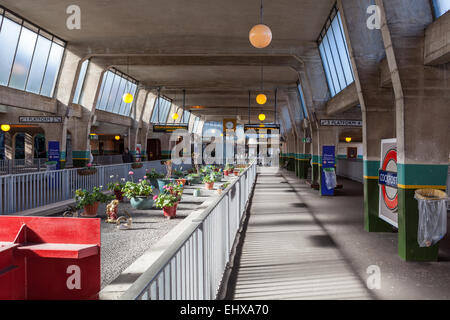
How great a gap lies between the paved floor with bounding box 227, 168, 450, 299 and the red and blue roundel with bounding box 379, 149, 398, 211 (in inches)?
32.2

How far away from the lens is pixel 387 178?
770 centimetres

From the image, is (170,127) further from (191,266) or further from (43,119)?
(191,266)

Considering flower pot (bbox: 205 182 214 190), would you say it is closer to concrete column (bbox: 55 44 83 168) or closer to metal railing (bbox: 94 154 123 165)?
concrete column (bbox: 55 44 83 168)

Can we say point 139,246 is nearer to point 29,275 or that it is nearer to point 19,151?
point 29,275

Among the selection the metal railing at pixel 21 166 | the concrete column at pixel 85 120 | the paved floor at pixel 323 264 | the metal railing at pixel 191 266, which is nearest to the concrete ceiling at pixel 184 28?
the concrete column at pixel 85 120

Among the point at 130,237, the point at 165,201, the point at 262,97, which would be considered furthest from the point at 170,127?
the point at 130,237

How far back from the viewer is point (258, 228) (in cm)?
864

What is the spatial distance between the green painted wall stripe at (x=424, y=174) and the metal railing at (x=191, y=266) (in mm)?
3326

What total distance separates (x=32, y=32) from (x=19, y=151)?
107 feet

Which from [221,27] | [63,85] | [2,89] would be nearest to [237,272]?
[221,27]

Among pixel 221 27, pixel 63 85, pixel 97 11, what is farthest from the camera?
pixel 63 85

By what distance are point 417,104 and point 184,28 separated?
9.52 m

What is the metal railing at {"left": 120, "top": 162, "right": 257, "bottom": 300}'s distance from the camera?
2044 mm

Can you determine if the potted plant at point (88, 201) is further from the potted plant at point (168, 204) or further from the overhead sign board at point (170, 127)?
the overhead sign board at point (170, 127)
